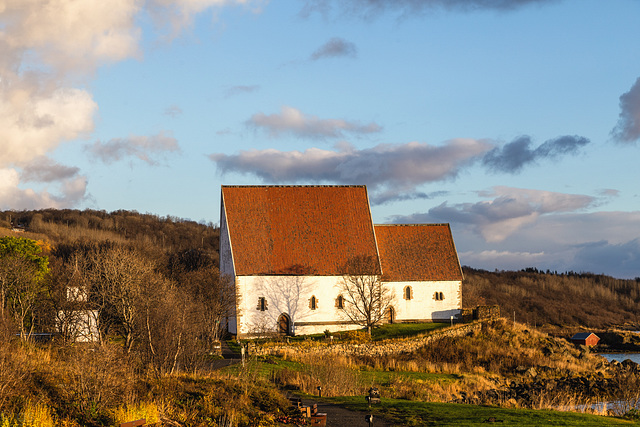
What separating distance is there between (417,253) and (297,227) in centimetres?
1107

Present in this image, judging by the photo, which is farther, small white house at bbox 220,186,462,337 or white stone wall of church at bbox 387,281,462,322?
white stone wall of church at bbox 387,281,462,322

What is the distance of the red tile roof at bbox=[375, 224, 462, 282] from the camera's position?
53.1 metres

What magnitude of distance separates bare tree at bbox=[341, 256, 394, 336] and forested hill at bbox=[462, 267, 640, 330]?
56808mm

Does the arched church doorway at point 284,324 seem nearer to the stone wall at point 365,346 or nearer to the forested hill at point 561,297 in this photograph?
the stone wall at point 365,346

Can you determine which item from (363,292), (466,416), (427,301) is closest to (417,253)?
(427,301)

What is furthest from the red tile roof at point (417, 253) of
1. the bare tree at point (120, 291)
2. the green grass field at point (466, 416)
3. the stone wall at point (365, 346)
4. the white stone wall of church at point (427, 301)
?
the green grass field at point (466, 416)

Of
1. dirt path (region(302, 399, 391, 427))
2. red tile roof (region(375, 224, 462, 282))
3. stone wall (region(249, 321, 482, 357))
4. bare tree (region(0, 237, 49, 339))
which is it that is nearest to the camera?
dirt path (region(302, 399, 391, 427))

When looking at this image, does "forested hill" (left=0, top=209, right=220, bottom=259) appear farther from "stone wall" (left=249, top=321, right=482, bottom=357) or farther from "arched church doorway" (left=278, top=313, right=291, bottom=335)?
"stone wall" (left=249, top=321, right=482, bottom=357)

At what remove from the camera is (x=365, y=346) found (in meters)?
40.6

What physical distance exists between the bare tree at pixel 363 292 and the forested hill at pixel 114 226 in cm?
8242

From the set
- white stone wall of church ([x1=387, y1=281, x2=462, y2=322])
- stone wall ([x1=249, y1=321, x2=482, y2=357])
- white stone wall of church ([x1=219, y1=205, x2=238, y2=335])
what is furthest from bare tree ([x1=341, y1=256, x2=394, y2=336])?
white stone wall of church ([x1=219, y1=205, x2=238, y2=335])

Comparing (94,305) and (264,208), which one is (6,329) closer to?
(94,305)

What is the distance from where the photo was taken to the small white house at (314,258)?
159ft

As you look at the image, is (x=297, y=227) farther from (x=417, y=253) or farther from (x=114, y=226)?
(x=114, y=226)
